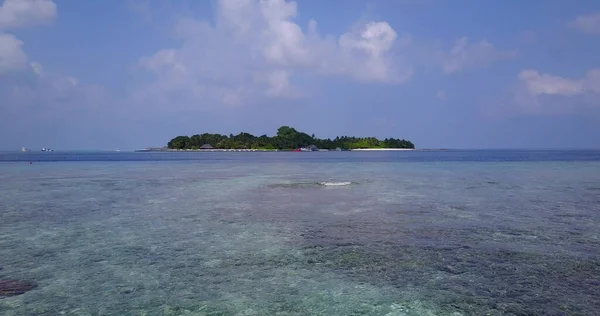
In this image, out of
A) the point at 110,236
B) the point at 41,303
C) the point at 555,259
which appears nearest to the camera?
the point at 41,303

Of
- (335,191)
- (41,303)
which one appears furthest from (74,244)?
(335,191)

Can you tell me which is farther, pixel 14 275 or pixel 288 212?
pixel 288 212

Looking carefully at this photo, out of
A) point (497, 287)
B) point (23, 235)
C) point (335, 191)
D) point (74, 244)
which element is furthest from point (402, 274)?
point (335, 191)

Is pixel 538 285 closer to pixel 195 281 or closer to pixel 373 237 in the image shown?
pixel 373 237

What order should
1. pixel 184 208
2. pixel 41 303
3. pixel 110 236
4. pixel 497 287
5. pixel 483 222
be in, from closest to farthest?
pixel 41 303 → pixel 497 287 → pixel 110 236 → pixel 483 222 → pixel 184 208

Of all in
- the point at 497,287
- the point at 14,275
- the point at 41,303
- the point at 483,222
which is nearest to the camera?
the point at 41,303

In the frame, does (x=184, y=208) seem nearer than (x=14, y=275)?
No

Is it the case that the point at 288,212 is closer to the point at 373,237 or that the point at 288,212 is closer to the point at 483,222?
the point at 373,237

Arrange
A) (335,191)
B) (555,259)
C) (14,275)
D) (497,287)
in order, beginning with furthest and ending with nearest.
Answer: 1. (335,191)
2. (555,259)
3. (14,275)
4. (497,287)

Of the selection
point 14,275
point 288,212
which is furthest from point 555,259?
point 14,275
